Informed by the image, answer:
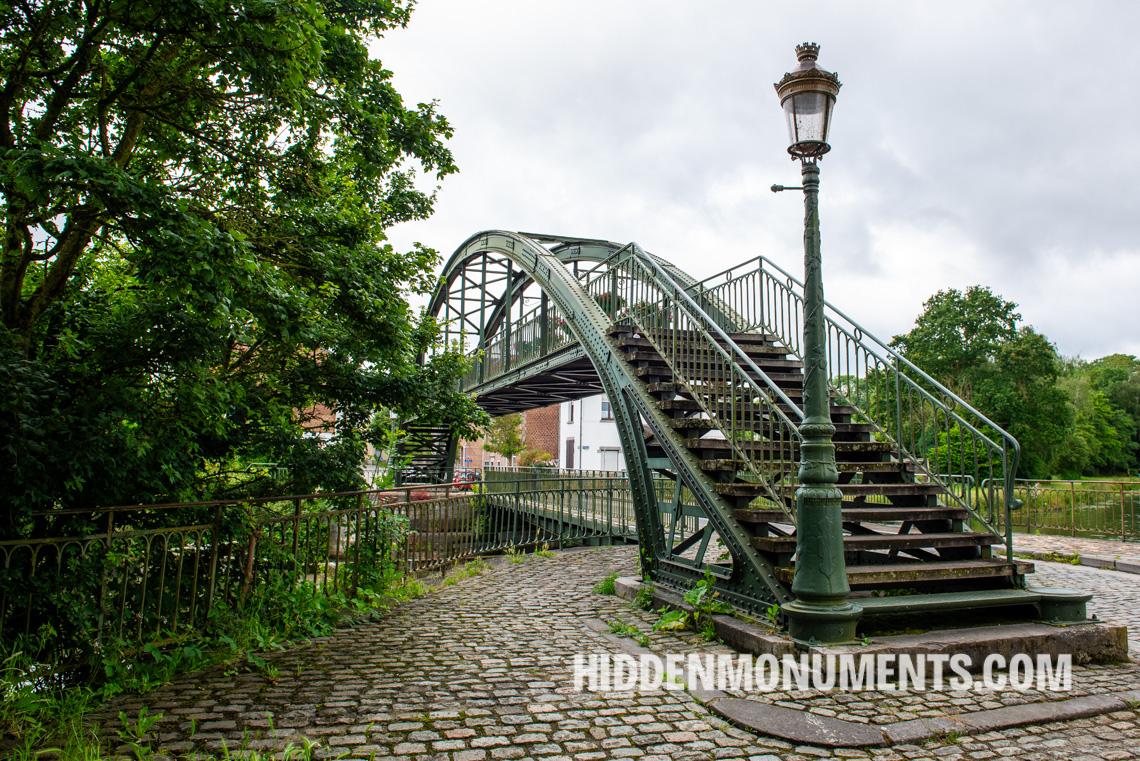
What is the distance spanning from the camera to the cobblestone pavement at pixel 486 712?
12.7ft

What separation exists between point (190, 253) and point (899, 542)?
243 inches

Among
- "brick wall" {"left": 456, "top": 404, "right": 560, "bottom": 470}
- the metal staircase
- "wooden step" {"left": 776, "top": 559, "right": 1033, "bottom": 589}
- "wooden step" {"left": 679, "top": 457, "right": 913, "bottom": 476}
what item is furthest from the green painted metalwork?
"brick wall" {"left": 456, "top": 404, "right": 560, "bottom": 470}

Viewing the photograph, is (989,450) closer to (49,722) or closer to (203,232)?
(203,232)

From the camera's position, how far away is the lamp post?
5473 millimetres

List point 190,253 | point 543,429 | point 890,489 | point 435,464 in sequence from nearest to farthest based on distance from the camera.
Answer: point 190,253
point 890,489
point 435,464
point 543,429

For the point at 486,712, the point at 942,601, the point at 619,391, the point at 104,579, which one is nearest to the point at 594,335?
the point at 619,391

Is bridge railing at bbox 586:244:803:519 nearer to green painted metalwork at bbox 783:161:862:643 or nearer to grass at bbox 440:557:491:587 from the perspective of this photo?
green painted metalwork at bbox 783:161:862:643

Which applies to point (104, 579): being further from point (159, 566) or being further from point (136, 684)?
point (159, 566)

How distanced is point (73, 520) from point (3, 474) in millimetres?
798

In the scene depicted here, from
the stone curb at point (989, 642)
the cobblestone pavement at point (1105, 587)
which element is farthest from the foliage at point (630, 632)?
the cobblestone pavement at point (1105, 587)

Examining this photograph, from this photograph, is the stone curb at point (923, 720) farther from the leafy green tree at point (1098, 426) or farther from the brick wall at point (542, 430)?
the leafy green tree at point (1098, 426)

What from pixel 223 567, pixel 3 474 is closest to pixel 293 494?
pixel 223 567

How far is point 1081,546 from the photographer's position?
43.0ft

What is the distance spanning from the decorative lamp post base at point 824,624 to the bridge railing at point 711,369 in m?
1.05
